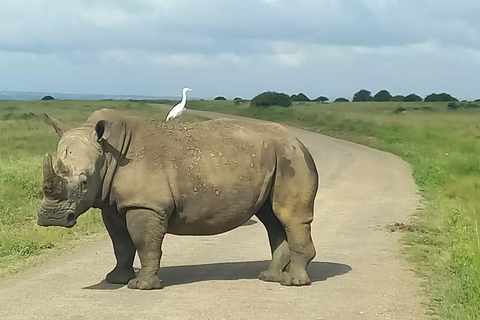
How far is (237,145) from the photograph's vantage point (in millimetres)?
8617

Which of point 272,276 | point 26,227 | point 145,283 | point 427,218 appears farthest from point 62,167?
point 427,218

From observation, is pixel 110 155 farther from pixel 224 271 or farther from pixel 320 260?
pixel 320 260

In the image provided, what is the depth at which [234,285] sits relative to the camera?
339 inches

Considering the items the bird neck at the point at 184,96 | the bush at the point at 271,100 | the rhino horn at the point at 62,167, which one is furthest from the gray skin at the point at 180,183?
the bush at the point at 271,100

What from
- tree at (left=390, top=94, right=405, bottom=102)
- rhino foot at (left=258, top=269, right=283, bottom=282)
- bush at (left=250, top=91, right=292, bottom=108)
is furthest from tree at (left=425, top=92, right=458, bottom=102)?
rhino foot at (left=258, top=269, right=283, bottom=282)

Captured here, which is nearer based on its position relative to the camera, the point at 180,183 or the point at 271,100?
the point at 180,183

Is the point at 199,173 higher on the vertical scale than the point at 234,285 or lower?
higher

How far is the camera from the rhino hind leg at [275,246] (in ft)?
29.1

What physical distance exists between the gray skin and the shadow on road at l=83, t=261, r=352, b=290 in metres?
0.34

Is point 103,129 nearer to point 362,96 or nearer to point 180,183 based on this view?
point 180,183

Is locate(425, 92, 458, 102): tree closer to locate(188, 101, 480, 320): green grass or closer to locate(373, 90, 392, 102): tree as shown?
locate(373, 90, 392, 102): tree

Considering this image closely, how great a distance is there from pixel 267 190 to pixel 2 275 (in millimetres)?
3044

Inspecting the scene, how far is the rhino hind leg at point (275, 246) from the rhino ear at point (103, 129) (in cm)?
189

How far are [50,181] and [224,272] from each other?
277 cm
